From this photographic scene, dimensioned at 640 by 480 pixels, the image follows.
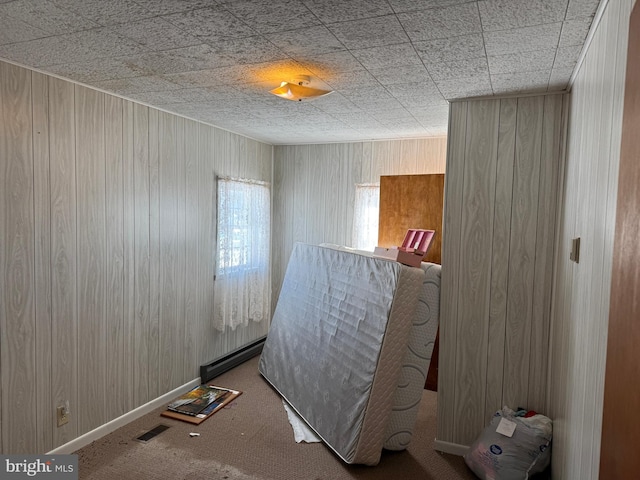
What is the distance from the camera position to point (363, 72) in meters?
2.34

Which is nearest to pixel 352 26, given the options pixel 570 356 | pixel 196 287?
pixel 570 356

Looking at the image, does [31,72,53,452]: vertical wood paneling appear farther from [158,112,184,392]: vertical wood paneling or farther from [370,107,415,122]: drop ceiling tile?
[370,107,415,122]: drop ceiling tile

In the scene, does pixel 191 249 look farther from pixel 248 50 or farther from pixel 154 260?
pixel 248 50

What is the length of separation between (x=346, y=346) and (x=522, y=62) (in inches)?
80.9

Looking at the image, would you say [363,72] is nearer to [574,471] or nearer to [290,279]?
[574,471]

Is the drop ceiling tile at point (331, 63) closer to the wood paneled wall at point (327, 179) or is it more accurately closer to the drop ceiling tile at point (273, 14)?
the drop ceiling tile at point (273, 14)

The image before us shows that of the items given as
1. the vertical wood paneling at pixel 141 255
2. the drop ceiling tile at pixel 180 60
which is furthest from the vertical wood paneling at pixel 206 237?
the drop ceiling tile at pixel 180 60

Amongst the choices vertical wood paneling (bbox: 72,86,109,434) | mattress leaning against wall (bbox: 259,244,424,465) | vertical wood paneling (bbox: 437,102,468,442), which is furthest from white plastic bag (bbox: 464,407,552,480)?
vertical wood paneling (bbox: 72,86,109,434)

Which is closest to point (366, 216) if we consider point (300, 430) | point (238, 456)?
point (300, 430)

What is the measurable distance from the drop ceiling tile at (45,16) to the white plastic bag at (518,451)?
9.83 feet

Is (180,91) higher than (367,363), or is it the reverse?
(180,91)

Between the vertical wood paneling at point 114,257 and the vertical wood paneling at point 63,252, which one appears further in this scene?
the vertical wood paneling at point 114,257

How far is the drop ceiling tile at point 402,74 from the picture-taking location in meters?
2.27

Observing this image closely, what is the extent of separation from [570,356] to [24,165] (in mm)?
2946
